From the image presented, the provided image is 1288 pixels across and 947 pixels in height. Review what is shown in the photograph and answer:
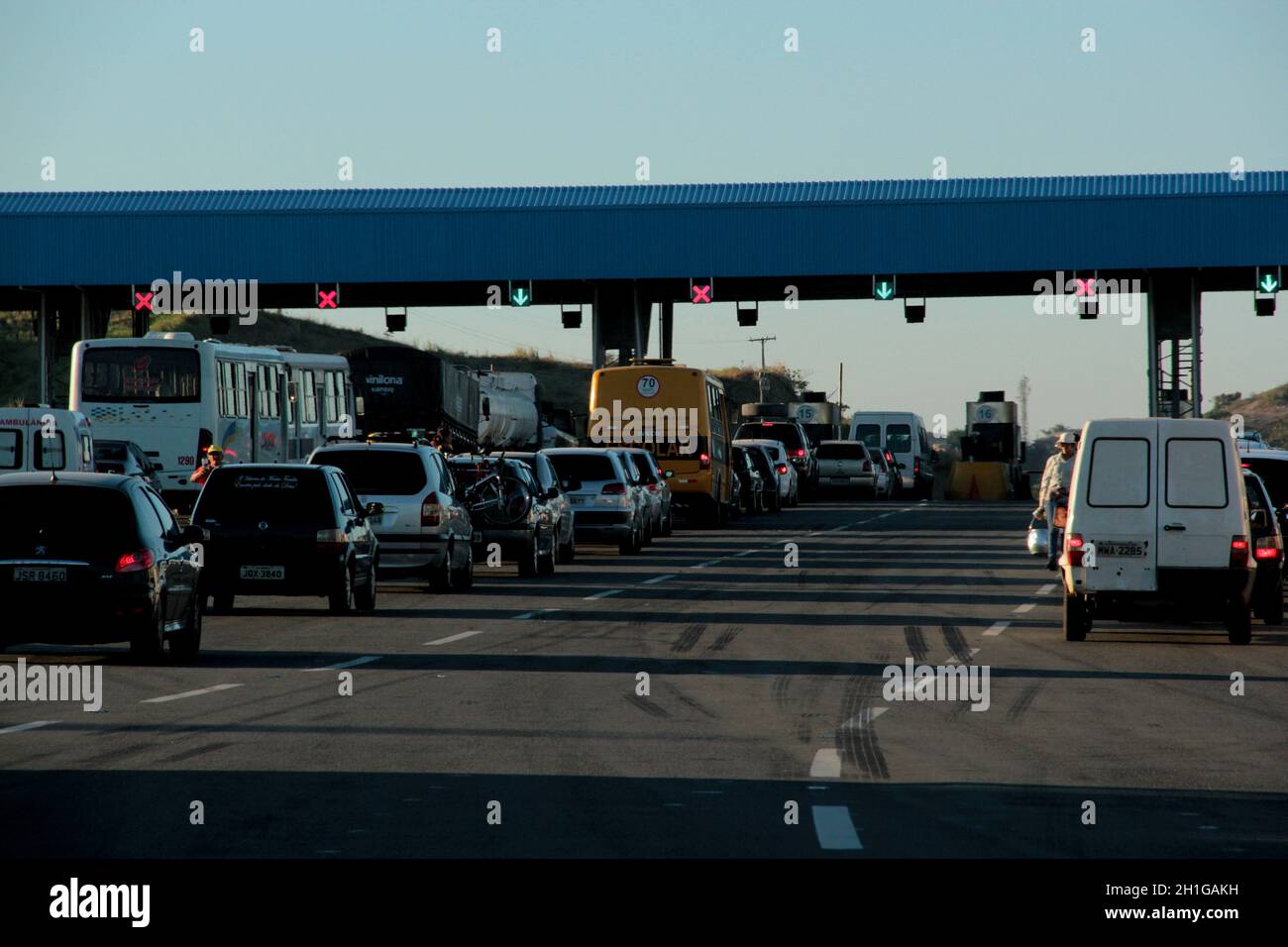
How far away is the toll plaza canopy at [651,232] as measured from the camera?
2324 inches

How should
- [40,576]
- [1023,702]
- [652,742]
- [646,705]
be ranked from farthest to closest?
[40,576], [1023,702], [646,705], [652,742]

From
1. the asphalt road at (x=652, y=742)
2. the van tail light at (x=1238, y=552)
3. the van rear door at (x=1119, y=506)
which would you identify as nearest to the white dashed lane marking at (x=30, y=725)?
the asphalt road at (x=652, y=742)

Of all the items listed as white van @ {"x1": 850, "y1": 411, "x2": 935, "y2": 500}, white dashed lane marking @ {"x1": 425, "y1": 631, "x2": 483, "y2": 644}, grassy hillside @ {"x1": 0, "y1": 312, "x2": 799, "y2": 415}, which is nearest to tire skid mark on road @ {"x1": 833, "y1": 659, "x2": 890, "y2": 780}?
white dashed lane marking @ {"x1": 425, "y1": 631, "x2": 483, "y2": 644}

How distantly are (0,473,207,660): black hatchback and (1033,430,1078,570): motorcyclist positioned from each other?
11.6m

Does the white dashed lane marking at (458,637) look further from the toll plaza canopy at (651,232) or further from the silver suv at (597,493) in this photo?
the toll plaza canopy at (651,232)

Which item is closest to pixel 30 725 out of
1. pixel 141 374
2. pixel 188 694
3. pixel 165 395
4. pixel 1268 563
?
pixel 188 694

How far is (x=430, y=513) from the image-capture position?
25.9m

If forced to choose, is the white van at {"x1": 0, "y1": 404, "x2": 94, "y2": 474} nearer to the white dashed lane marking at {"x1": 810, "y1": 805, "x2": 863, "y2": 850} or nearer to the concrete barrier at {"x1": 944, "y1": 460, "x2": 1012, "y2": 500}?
the white dashed lane marking at {"x1": 810, "y1": 805, "x2": 863, "y2": 850}

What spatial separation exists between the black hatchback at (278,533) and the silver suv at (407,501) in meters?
2.94

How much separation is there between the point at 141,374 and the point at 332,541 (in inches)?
833

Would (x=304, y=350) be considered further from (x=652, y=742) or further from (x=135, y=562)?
(x=652, y=742)

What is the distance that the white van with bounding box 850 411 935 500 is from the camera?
249 ft
